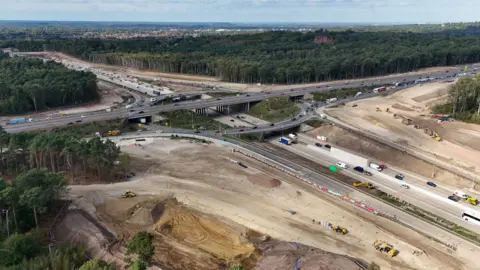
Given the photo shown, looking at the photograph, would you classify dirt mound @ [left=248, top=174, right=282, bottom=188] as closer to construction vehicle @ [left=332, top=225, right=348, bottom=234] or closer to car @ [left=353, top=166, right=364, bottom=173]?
construction vehicle @ [left=332, top=225, right=348, bottom=234]

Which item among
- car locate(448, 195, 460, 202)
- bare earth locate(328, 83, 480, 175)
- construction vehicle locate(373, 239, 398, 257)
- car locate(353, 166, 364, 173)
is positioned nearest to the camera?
construction vehicle locate(373, 239, 398, 257)

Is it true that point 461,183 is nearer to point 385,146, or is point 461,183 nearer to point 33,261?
point 385,146

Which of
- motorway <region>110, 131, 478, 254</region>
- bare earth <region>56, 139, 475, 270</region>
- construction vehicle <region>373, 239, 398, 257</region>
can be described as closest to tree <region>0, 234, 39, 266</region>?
bare earth <region>56, 139, 475, 270</region>

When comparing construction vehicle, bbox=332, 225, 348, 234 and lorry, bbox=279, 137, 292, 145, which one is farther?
lorry, bbox=279, 137, 292, 145

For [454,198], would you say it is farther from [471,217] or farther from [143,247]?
[143,247]

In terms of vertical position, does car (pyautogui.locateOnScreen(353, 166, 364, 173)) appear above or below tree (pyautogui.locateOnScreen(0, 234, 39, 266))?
below

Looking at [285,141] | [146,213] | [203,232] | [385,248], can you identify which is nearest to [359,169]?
[285,141]
